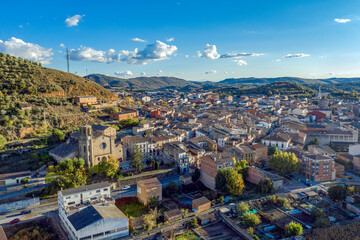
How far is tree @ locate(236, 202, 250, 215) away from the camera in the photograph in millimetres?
29156

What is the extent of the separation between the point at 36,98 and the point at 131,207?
129 feet

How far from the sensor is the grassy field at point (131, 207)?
96.5 feet

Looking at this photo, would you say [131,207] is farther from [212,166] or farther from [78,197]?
[212,166]

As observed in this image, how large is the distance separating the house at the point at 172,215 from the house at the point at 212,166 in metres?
9.05

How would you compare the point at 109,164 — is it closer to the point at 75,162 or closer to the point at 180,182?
the point at 75,162

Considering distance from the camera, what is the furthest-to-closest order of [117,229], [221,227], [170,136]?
[170,136] → [221,227] → [117,229]

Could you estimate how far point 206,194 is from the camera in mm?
33469

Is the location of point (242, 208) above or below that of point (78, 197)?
below

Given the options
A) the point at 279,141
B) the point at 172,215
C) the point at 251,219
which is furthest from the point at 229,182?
the point at 279,141

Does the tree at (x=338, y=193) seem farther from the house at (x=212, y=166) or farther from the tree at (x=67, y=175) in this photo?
the tree at (x=67, y=175)

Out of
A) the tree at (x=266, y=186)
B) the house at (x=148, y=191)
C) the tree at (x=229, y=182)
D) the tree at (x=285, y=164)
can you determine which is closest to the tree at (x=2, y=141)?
the house at (x=148, y=191)

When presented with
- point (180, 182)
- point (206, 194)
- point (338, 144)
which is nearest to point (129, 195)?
point (180, 182)

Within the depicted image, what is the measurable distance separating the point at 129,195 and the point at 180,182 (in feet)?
25.1

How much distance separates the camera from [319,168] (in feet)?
126
